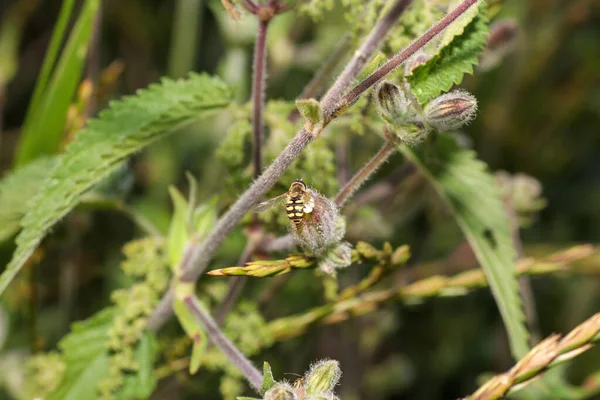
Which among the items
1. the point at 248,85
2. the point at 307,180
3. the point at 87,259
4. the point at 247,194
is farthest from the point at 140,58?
the point at 247,194

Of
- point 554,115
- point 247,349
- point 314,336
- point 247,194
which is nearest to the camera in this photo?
point 247,194

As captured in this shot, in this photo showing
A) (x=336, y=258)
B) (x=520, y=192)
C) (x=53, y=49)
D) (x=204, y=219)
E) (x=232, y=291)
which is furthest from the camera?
(x=520, y=192)

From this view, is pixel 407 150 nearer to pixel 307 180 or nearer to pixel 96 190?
pixel 307 180

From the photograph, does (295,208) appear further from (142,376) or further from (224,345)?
(142,376)

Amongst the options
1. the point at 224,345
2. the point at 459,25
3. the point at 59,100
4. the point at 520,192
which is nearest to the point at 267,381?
the point at 224,345

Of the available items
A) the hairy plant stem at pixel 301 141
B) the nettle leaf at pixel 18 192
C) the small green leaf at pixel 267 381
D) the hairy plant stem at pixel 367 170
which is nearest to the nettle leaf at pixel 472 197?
the hairy plant stem at pixel 367 170

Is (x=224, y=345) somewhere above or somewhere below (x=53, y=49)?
below
